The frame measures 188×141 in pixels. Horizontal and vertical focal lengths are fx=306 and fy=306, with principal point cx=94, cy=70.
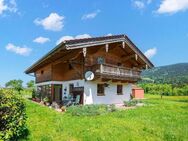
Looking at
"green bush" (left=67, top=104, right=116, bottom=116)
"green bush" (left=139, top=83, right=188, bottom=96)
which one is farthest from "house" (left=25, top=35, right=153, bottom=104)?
"green bush" (left=139, top=83, right=188, bottom=96)

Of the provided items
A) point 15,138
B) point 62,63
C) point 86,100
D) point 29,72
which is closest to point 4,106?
point 15,138

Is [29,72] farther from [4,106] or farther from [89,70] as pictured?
[4,106]

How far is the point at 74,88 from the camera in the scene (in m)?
28.1

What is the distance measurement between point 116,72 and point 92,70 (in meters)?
3.09

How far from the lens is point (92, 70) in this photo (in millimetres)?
27094

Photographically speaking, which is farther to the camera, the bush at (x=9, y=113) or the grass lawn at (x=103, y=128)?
the grass lawn at (x=103, y=128)

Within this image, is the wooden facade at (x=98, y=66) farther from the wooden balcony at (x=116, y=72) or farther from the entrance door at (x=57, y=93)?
Result: the entrance door at (x=57, y=93)

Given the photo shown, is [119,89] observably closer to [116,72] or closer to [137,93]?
[116,72]

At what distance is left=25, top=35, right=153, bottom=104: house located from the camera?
87.5ft

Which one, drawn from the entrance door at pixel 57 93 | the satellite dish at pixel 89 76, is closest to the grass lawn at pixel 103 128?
the satellite dish at pixel 89 76

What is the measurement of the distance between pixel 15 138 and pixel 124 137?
4974 millimetres

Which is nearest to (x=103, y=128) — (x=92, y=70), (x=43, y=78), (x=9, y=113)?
(x=9, y=113)

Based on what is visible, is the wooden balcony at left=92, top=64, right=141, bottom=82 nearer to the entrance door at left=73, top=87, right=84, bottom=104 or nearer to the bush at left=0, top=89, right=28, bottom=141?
the entrance door at left=73, top=87, right=84, bottom=104

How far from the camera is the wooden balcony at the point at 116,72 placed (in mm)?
26625
